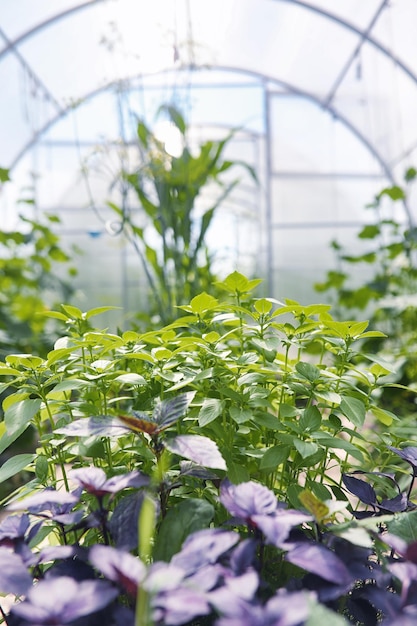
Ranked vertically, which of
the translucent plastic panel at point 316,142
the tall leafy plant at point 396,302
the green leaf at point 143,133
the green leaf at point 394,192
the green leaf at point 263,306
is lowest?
the tall leafy plant at point 396,302

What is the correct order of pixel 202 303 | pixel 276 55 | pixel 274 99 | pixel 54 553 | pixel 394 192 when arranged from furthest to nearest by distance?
pixel 274 99, pixel 276 55, pixel 394 192, pixel 202 303, pixel 54 553

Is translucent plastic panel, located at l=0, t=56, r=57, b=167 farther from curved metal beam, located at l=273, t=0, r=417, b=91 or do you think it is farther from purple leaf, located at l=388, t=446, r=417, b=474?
purple leaf, located at l=388, t=446, r=417, b=474

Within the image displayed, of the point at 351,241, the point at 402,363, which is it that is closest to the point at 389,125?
the point at 351,241

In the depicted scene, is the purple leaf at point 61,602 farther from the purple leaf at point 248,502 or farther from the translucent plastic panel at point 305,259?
the translucent plastic panel at point 305,259

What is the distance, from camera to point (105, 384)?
2.11 feet

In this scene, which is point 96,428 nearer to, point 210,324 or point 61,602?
point 61,602

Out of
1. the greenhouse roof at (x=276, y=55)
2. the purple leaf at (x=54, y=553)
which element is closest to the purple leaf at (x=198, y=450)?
the purple leaf at (x=54, y=553)

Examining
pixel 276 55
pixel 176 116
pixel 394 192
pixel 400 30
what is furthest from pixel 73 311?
pixel 276 55

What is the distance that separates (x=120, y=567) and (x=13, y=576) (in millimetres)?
83

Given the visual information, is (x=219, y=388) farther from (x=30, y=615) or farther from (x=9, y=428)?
(x=30, y=615)

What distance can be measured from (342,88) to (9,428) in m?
6.08

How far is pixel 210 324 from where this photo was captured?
2.48 feet

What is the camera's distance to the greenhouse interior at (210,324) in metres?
0.42

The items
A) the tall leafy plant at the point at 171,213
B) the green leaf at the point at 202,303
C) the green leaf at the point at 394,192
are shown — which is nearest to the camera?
the green leaf at the point at 202,303
